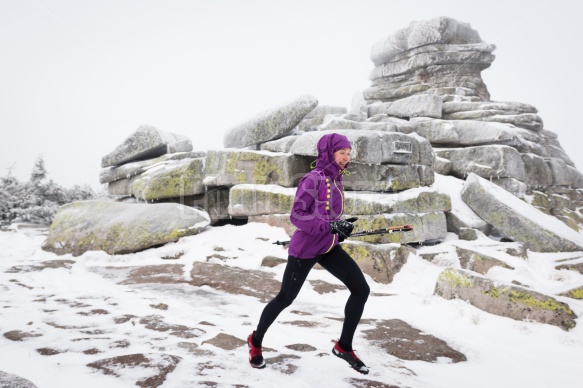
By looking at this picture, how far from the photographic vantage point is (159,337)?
4.08 m

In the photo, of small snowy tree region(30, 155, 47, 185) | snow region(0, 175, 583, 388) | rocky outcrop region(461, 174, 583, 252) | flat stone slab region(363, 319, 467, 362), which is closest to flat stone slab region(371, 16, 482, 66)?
rocky outcrop region(461, 174, 583, 252)

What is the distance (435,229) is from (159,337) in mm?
7912

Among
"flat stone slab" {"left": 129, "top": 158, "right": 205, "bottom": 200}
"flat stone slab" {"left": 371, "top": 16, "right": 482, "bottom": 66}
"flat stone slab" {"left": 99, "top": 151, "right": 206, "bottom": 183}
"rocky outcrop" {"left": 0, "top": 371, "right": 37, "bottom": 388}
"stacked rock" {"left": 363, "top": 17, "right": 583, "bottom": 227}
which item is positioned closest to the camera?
"rocky outcrop" {"left": 0, "top": 371, "right": 37, "bottom": 388}

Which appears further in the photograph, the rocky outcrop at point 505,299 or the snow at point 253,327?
the rocky outcrop at point 505,299

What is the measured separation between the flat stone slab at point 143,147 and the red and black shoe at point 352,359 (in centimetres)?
1211

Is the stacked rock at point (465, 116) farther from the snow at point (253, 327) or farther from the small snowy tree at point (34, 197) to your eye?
the small snowy tree at point (34, 197)

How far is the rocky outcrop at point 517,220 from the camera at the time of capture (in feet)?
30.2

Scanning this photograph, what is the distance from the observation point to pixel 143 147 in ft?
45.0

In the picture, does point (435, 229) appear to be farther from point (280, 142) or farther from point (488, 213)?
point (280, 142)

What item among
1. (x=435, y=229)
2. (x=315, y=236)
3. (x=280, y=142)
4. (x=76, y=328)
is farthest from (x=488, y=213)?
(x=76, y=328)

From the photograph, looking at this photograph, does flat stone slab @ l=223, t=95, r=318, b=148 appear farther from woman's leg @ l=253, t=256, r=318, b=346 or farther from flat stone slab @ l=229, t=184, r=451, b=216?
woman's leg @ l=253, t=256, r=318, b=346

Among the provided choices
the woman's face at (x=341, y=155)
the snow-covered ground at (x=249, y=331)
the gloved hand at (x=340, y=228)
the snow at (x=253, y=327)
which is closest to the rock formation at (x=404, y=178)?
the snow at (x=253, y=327)

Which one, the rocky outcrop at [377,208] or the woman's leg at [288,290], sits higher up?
the rocky outcrop at [377,208]

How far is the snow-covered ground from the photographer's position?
325cm
